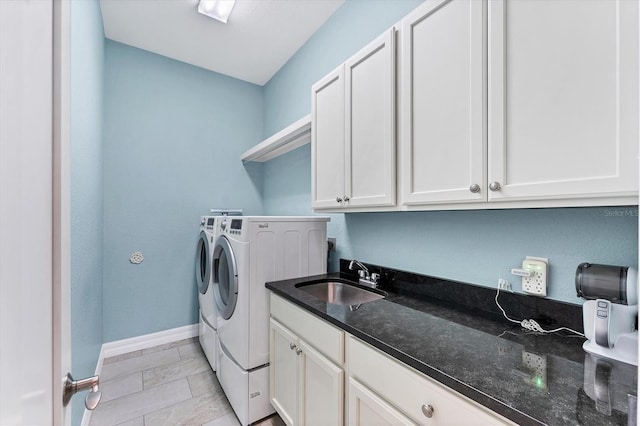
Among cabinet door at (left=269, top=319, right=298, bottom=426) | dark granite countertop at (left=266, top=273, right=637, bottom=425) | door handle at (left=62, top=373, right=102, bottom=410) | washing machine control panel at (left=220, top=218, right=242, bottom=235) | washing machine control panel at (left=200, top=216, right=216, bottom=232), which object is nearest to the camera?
door handle at (left=62, top=373, right=102, bottom=410)

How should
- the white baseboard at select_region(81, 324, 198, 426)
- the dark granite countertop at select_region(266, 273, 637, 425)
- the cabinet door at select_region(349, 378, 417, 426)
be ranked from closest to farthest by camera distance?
the dark granite countertop at select_region(266, 273, 637, 425), the cabinet door at select_region(349, 378, 417, 426), the white baseboard at select_region(81, 324, 198, 426)

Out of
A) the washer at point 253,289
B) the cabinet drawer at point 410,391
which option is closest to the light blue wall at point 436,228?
the washer at point 253,289

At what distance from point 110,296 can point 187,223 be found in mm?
935

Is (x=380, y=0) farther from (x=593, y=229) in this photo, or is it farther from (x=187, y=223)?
(x=187, y=223)

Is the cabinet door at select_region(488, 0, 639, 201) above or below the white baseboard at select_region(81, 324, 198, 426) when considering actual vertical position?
above

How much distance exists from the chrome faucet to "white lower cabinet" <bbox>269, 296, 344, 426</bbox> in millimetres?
537

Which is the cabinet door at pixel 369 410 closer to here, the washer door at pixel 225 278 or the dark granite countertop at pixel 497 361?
the dark granite countertop at pixel 497 361

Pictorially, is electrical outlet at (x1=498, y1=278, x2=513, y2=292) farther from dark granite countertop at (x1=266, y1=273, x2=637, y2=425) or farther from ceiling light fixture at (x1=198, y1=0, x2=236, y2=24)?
ceiling light fixture at (x1=198, y1=0, x2=236, y2=24)

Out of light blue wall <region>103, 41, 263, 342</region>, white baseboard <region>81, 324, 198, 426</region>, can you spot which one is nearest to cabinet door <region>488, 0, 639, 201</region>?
light blue wall <region>103, 41, 263, 342</region>

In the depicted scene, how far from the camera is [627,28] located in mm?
723

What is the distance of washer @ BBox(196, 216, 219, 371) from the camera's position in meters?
2.21

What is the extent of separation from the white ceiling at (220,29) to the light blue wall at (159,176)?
0.21m

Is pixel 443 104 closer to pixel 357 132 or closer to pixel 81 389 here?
pixel 357 132

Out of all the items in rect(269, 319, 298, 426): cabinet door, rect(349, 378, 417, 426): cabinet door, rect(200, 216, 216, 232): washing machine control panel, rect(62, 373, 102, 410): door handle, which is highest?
rect(200, 216, 216, 232): washing machine control panel
